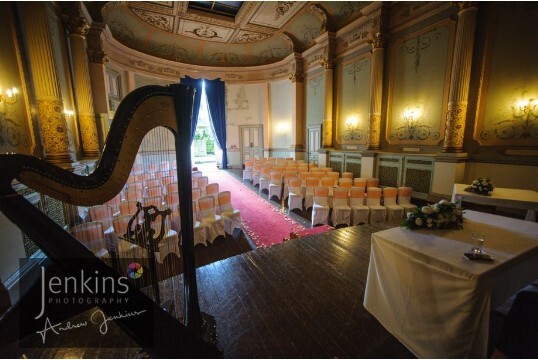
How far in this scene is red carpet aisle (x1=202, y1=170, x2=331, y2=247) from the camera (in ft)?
13.3

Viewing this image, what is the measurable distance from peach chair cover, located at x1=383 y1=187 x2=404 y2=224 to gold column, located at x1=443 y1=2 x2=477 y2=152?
1.95 meters

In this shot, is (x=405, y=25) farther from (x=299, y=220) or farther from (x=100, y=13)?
(x=100, y=13)

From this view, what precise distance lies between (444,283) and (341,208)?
3079 millimetres

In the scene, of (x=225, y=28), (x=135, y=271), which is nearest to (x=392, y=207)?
(x=135, y=271)

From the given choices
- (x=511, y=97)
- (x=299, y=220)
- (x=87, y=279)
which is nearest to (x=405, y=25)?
(x=511, y=97)

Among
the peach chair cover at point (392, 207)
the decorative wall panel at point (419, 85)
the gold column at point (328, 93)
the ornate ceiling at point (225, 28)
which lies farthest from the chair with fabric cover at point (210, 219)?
the ornate ceiling at point (225, 28)

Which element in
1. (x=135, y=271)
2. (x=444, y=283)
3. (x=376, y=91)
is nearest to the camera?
(x=444, y=283)

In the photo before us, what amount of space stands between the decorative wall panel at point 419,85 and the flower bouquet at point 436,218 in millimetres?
4771

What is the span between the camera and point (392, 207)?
14.9 ft

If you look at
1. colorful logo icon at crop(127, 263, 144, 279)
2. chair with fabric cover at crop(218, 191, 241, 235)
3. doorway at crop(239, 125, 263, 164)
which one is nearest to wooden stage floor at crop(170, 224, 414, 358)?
colorful logo icon at crop(127, 263, 144, 279)

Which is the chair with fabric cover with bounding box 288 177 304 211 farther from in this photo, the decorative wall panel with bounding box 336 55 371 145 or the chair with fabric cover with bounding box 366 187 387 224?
the decorative wall panel with bounding box 336 55 371 145

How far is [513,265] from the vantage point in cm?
148

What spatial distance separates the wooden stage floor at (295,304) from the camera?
1659 mm

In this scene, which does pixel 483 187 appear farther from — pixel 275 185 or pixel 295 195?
pixel 275 185
